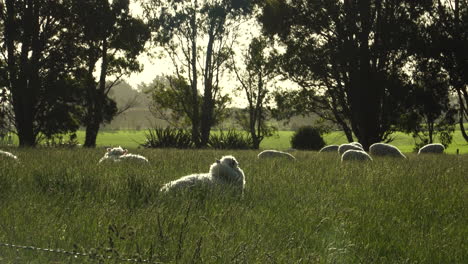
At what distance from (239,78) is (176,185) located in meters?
34.8

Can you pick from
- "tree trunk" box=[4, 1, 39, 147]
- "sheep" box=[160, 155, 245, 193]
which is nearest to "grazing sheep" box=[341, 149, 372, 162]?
"sheep" box=[160, 155, 245, 193]

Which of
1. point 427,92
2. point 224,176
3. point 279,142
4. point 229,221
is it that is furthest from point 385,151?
point 279,142

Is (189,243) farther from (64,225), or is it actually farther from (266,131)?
(266,131)

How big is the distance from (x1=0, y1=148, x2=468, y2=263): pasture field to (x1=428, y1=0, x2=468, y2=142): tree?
19.7 m

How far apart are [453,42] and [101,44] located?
1825 centimetres

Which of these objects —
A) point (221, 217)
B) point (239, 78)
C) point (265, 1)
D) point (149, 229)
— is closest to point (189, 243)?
point (149, 229)

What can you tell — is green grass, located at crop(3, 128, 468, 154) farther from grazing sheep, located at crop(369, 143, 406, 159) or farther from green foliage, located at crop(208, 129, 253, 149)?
grazing sheep, located at crop(369, 143, 406, 159)

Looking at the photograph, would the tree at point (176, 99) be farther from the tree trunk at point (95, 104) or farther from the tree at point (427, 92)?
the tree at point (427, 92)

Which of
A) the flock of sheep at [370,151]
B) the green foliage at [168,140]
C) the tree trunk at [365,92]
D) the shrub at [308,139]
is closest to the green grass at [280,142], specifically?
the shrub at [308,139]

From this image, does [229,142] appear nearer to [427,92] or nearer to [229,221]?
[427,92]

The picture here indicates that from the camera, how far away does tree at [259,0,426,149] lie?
87.0 ft

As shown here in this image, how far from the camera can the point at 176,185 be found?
5.81 meters

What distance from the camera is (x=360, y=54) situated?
86.1ft

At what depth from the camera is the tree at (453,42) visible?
84.1 feet
